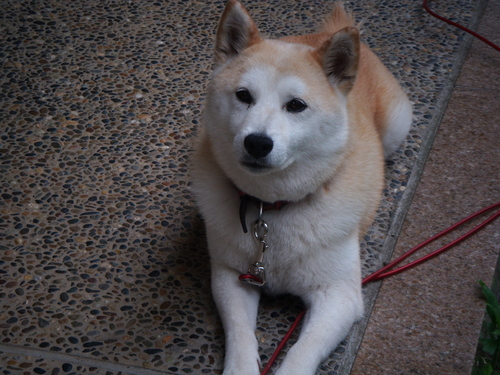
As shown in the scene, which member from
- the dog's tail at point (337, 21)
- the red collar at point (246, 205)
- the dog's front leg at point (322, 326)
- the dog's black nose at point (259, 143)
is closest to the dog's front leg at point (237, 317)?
the dog's front leg at point (322, 326)

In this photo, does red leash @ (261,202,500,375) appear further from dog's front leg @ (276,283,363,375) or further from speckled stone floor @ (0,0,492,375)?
dog's front leg @ (276,283,363,375)

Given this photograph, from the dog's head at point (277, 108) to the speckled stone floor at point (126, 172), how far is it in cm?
58

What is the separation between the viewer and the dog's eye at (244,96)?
2059 millimetres

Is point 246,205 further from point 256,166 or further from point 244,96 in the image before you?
point 244,96

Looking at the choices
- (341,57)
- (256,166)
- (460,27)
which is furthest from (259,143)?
(460,27)

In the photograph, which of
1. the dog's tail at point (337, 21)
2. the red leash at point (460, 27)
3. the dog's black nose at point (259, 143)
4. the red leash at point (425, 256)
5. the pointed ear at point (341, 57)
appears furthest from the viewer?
the red leash at point (460, 27)

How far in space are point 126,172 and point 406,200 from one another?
139 cm

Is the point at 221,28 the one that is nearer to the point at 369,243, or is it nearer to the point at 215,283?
the point at 215,283

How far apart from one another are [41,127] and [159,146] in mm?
686

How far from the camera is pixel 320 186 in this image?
2.19m

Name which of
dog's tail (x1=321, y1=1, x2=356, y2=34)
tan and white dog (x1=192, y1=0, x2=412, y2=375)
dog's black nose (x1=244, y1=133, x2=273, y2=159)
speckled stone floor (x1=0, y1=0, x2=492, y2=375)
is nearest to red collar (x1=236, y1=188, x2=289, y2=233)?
tan and white dog (x1=192, y1=0, x2=412, y2=375)

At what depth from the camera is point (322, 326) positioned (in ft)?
6.79

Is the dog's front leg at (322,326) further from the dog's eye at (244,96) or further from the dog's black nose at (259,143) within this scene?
the dog's eye at (244,96)

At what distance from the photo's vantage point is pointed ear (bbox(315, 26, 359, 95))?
2033 mm
